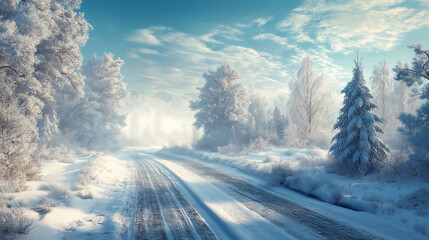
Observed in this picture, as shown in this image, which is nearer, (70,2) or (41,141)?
(70,2)

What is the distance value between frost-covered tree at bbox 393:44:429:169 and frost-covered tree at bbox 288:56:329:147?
55.8ft

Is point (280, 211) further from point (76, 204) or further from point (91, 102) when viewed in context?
point (91, 102)

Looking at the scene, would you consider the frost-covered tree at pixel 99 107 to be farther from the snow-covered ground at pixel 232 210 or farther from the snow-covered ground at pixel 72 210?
the snow-covered ground at pixel 72 210

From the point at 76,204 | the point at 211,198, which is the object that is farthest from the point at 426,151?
the point at 76,204

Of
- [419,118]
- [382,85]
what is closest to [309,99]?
[382,85]

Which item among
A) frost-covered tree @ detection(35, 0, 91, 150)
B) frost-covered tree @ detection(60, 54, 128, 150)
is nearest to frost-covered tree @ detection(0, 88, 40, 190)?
frost-covered tree @ detection(35, 0, 91, 150)

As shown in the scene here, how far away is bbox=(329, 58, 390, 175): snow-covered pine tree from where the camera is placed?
867cm

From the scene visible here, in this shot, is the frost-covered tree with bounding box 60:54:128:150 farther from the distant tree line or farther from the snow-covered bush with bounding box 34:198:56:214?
the snow-covered bush with bounding box 34:198:56:214

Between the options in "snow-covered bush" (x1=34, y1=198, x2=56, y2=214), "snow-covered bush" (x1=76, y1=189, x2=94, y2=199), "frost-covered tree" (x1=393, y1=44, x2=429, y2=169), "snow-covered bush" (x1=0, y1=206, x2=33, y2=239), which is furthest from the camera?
"frost-covered tree" (x1=393, y1=44, x2=429, y2=169)

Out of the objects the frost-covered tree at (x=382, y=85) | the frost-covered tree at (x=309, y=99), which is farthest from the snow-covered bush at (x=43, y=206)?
the frost-covered tree at (x=382, y=85)

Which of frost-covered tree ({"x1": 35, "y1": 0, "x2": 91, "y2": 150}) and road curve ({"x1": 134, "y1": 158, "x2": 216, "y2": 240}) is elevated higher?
frost-covered tree ({"x1": 35, "y1": 0, "x2": 91, "y2": 150})

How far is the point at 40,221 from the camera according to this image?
14.5 ft

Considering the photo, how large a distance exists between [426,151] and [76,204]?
12.0 m

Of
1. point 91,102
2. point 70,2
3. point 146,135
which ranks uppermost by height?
point 70,2
